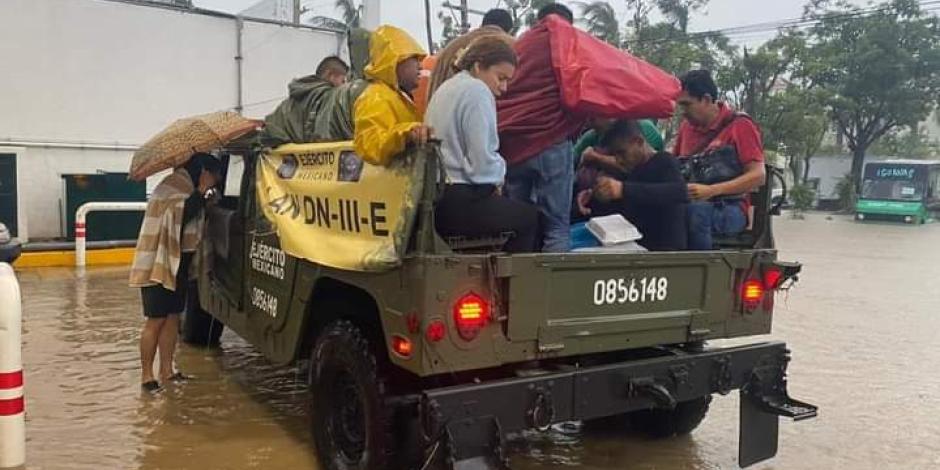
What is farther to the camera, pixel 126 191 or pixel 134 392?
pixel 126 191

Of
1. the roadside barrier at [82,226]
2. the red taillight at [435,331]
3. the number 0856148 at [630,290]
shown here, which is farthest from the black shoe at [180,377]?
the roadside barrier at [82,226]

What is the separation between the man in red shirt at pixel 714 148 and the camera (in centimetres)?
456

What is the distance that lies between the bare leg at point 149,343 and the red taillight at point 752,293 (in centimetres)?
386

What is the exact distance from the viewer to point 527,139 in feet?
13.1

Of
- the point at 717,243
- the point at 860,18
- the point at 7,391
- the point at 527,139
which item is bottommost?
the point at 7,391

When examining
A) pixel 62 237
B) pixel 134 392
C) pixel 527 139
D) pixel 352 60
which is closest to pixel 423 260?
pixel 527 139

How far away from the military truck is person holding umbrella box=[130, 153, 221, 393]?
1.02m

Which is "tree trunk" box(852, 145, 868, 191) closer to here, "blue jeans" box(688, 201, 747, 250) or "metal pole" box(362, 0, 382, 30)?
"metal pole" box(362, 0, 382, 30)

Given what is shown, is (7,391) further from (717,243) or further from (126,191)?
(126,191)

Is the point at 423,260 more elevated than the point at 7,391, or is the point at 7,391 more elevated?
the point at 423,260

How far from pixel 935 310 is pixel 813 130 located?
29106 millimetres

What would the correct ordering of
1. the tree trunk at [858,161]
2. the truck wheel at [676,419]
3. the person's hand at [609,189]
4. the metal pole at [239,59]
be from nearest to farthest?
1. the person's hand at [609,189]
2. the truck wheel at [676,419]
3. the metal pole at [239,59]
4. the tree trunk at [858,161]

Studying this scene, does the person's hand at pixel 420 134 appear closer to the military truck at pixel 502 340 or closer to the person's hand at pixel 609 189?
the military truck at pixel 502 340

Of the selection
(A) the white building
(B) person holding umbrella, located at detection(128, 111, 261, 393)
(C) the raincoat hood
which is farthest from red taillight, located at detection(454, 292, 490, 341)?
(A) the white building
